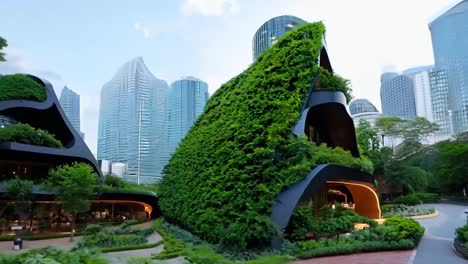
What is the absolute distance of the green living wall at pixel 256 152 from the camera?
48.3 ft

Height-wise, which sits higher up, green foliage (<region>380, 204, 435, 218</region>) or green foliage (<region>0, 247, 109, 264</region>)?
green foliage (<region>0, 247, 109, 264</region>)

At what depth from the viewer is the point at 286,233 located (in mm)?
14797

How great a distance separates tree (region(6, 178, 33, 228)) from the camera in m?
22.1

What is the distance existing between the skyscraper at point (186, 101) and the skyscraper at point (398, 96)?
47581mm

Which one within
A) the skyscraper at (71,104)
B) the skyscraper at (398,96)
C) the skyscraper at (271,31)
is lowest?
the skyscraper at (71,104)

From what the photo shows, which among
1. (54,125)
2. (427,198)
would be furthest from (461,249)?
(427,198)

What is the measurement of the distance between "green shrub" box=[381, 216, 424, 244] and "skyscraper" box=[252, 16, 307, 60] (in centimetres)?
4630

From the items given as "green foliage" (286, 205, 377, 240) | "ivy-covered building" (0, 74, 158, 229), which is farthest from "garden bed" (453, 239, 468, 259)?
"ivy-covered building" (0, 74, 158, 229)

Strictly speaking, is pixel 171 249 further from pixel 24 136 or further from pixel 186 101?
pixel 186 101

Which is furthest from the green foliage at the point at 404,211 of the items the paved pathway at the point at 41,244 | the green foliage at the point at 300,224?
the paved pathway at the point at 41,244

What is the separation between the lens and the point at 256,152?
15695mm

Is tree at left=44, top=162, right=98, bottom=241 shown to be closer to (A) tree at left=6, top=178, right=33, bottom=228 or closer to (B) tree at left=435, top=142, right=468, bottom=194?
(A) tree at left=6, top=178, right=33, bottom=228

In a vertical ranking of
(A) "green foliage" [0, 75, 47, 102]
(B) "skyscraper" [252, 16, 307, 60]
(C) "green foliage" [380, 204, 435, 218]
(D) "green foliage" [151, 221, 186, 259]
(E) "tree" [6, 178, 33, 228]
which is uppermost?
(B) "skyscraper" [252, 16, 307, 60]

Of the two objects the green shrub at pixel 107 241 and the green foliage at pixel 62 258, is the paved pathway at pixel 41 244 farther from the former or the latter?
the green foliage at pixel 62 258
